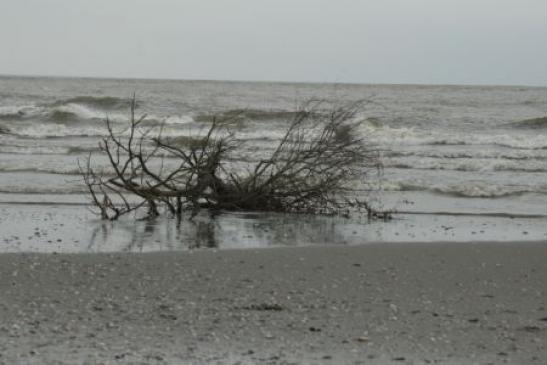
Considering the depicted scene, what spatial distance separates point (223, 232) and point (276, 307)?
153 inches

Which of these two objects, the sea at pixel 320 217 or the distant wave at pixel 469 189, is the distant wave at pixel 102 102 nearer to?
the sea at pixel 320 217

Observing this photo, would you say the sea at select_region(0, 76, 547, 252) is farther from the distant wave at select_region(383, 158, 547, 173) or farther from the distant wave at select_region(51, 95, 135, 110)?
the distant wave at select_region(51, 95, 135, 110)

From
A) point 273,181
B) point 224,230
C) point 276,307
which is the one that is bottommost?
point 224,230

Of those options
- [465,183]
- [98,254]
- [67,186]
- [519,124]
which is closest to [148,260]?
[98,254]

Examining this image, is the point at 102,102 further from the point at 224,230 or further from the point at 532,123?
the point at 224,230

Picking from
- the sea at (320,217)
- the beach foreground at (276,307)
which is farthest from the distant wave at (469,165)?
the beach foreground at (276,307)

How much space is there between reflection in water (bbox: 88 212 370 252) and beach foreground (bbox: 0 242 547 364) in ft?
2.76

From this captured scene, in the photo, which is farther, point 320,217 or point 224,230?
point 320,217

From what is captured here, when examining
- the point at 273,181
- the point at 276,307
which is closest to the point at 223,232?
the point at 273,181

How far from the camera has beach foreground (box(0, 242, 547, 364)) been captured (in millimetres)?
5031

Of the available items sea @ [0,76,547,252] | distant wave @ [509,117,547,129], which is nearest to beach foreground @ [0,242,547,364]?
sea @ [0,76,547,252]

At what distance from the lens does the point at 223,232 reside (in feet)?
32.3

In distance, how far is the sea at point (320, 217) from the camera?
947cm

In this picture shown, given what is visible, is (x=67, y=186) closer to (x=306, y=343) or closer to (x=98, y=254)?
(x=98, y=254)
